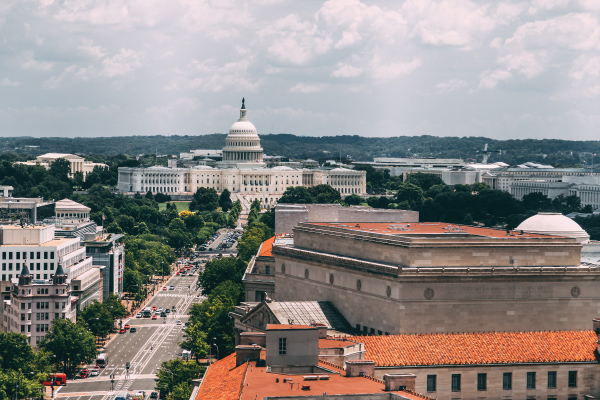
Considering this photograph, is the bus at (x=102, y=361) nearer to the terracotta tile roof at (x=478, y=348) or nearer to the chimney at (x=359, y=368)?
the terracotta tile roof at (x=478, y=348)

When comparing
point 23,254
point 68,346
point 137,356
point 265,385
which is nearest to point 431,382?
point 265,385

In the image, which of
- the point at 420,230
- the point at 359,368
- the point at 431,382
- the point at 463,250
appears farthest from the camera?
the point at 420,230

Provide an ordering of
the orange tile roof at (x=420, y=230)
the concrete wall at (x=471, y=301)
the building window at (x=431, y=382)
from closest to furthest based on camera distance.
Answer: the building window at (x=431, y=382) < the concrete wall at (x=471, y=301) < the orange tile roof at (x=420, y=230)

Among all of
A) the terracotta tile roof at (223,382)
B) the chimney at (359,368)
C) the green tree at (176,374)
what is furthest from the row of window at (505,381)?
the green tree at (176,374)

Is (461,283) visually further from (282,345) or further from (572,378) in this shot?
(282,345)

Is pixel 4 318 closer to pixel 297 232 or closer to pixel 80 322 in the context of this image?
pixel 80 322

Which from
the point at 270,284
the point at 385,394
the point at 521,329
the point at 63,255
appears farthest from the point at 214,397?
the point at 63,255
